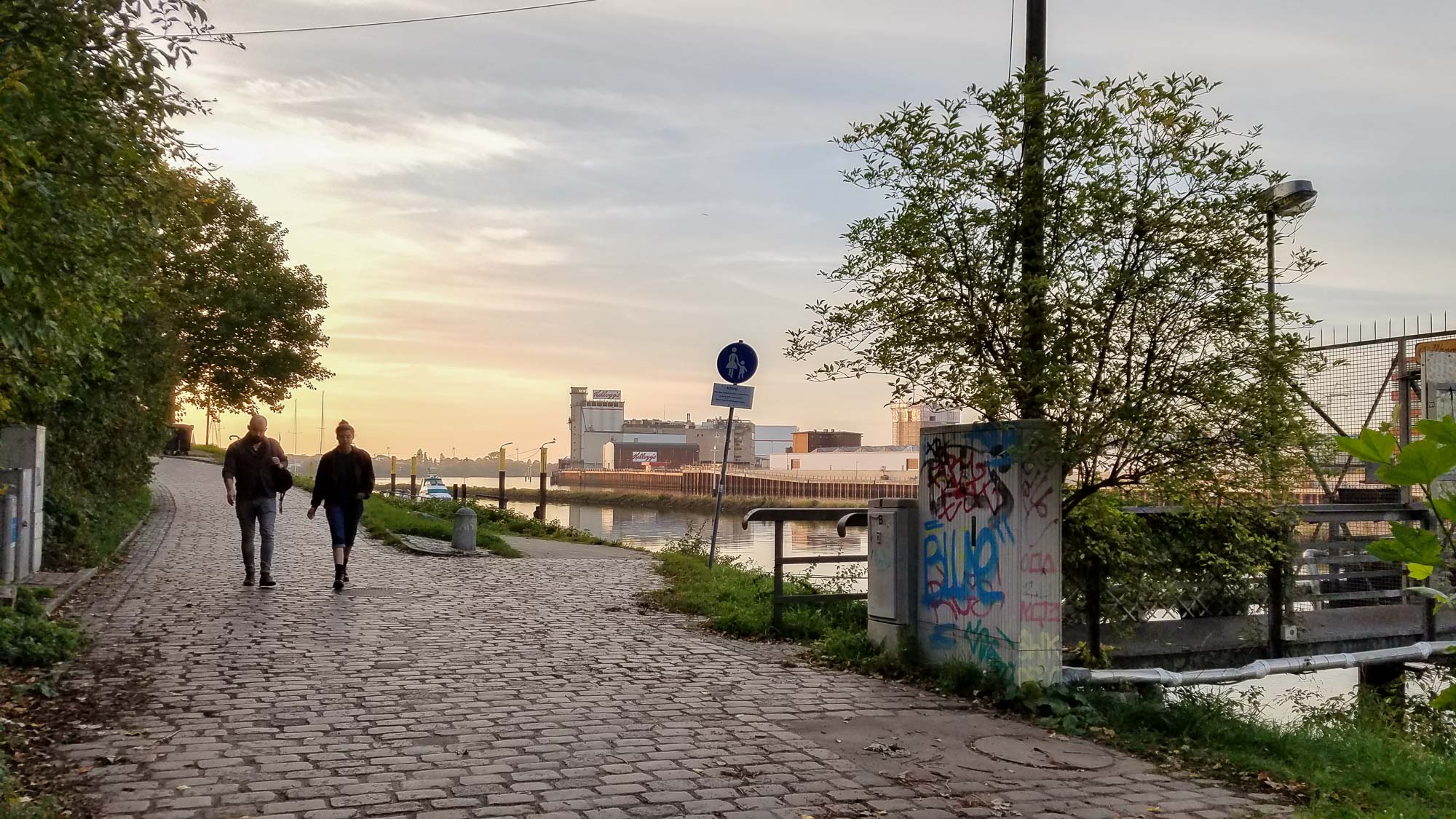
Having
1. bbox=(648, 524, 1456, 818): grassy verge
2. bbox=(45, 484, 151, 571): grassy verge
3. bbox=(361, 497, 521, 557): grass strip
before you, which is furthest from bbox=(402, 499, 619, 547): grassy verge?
bbox=(648, 524, 1456, 818): grassy verge

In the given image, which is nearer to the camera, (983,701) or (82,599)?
(983,701)

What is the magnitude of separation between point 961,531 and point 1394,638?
17.1ft

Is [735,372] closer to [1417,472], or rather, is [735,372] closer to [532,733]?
[532,733]

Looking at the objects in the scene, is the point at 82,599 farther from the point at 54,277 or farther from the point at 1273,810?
the point at 1273,810

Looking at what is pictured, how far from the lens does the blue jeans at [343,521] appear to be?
505 inches

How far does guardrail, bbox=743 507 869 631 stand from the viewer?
9.86m

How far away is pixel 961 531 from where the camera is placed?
25.8ft

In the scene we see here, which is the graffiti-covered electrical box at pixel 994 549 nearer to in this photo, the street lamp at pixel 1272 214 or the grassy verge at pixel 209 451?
the street lamp at pixel 1272 214

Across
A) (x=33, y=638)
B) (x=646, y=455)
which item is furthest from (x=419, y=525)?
(x=646, y=455)

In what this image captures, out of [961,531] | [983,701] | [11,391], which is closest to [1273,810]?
[983,701]

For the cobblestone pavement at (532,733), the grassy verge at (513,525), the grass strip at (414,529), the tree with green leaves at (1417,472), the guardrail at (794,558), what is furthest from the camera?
the grassy verge at (513,525)

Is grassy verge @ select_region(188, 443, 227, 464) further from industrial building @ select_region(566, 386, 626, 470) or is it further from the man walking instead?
industrial building @ select_region(566, 386, 626, 470)

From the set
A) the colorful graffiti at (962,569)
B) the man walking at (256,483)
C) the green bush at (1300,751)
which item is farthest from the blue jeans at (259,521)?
the green bush at (1300,751)

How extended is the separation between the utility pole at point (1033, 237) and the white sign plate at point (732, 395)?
23.3 feet
